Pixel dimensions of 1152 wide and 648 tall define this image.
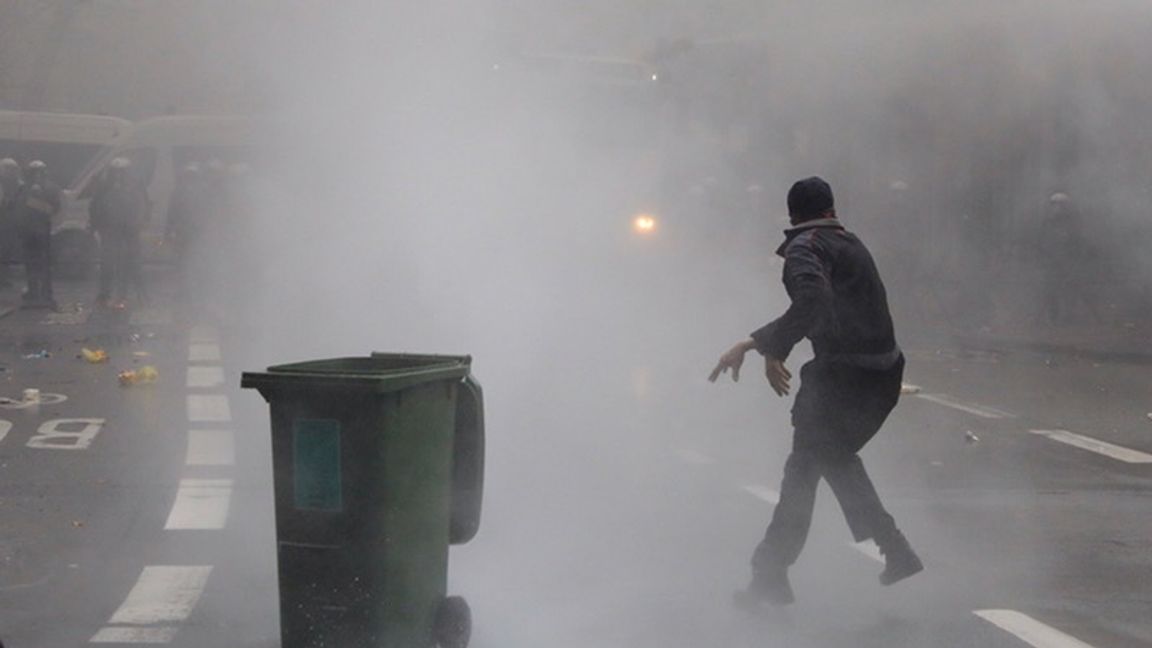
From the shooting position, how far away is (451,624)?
16.4 feet

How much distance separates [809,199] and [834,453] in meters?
0.82

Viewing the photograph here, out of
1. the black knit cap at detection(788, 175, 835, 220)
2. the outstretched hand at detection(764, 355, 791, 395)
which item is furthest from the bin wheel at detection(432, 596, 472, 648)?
the black knit cap at detection(788, 175, 835, 220)

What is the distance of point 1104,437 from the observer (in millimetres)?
10312

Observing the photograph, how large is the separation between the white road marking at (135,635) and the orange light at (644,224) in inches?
347

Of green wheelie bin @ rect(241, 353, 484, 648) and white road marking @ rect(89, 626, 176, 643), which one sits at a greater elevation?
green wheelie bin @ rect(241, 353, 484, 648)

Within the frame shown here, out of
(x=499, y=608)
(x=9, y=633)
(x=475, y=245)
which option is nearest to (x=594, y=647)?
(x=499, y=608)

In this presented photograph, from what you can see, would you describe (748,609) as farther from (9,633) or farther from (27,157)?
(27,157)

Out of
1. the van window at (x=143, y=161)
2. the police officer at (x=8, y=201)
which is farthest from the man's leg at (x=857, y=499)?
the van window at (x=143, y=161)

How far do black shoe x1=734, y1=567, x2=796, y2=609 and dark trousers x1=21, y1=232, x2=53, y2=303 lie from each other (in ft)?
45.9

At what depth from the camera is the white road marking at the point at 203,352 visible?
44.2 ft

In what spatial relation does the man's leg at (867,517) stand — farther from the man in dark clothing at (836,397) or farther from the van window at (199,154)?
the van window at (199,154)

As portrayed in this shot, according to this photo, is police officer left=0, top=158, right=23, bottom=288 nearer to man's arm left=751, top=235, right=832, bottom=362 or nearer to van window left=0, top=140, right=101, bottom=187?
van window left=0, top=140, right=101, bottom=187

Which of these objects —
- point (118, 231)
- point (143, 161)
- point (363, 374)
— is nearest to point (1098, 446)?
point (363, 374)

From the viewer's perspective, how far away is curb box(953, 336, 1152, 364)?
15.2 metres
